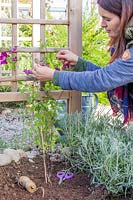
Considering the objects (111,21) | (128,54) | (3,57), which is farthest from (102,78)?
(3,57)

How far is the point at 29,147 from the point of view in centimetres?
244

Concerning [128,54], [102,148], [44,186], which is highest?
[128,54]

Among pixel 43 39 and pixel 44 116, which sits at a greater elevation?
pixel 43 39

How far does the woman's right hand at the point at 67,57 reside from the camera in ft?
7.27

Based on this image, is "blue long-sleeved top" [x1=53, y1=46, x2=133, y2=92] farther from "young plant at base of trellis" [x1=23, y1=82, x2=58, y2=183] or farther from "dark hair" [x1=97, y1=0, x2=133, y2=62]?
"young plant at base of trellis" [x1=23, y1=82, x2=58, y2=183]

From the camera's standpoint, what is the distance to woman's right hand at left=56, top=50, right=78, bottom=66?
87.3 inches

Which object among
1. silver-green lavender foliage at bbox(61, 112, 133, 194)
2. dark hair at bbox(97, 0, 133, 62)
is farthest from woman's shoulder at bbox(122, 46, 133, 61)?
silver-green lavender foliage at bbox(61, 112, 133, 194)

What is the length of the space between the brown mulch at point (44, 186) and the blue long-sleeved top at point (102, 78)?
1.31 ft

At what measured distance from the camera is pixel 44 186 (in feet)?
5.81

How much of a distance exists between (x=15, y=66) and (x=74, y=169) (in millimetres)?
707

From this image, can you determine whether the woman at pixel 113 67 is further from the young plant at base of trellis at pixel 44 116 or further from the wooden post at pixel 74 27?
the wooden post at pixel 74 27

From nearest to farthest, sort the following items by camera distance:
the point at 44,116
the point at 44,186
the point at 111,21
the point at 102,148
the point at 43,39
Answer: the point at 102,148
the point at 44,186
the point at 111,21
the point at 44,116
the point at 43,39

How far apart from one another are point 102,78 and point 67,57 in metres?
0.49

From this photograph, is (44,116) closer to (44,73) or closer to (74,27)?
(44,73)
